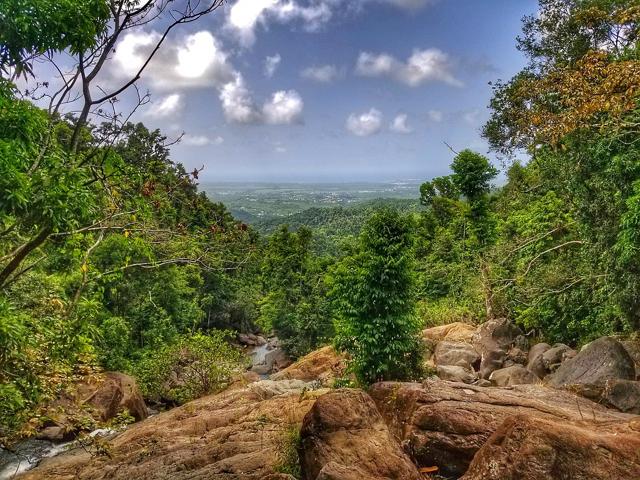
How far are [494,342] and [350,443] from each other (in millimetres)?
13184

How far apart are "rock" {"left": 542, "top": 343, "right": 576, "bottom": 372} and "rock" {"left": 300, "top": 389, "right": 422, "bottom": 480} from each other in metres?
9.95

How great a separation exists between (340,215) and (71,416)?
3810 inches

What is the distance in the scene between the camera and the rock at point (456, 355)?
17594 millimetres

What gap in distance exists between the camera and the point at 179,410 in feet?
47.4

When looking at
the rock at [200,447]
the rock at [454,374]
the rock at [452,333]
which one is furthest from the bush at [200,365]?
the rock at [452,333]

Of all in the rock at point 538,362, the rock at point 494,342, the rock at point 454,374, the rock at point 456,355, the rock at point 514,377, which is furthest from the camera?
the rock at point 456,355

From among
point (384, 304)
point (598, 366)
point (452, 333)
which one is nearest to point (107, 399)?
point (384, 304)

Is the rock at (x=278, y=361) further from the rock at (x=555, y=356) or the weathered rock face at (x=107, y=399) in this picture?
the rock at (x=555, y=356)

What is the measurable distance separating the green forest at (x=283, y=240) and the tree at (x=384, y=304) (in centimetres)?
5

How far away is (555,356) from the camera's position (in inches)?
580

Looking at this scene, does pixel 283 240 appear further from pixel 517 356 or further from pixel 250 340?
pixel 517 356

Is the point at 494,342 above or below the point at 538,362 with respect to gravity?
below

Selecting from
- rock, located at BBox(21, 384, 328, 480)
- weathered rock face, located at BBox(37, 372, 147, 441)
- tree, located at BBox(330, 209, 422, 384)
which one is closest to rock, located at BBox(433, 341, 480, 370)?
tree, located at BBox(330, 209, 422, 384)

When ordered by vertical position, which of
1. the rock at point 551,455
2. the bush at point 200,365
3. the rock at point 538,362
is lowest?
the bush at point 200,365
